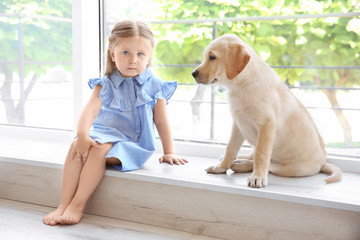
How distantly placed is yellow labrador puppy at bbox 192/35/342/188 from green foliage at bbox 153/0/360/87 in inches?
35.9

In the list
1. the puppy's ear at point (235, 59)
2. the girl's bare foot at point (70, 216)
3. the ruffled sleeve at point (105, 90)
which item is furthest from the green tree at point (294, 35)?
the girl's bare foot at point (70, 216)

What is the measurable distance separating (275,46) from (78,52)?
3.82 ft

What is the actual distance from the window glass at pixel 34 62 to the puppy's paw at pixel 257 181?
1.51 metres

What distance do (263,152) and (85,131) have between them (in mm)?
623

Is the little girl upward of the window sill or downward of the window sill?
upward

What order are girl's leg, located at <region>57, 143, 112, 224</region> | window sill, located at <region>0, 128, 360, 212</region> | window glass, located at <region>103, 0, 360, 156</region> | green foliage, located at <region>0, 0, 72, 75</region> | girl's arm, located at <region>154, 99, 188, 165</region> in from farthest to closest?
1. green foliage, located at <region>0, 0, 72, 75</region>
2. window glass, located at <region>103, 0, 360, 156</region>
3. girl's arm, located at <region>154, 99, 188, 165</region>
4. girl's leg, located at <region>57, 143, 112, 224</region>
5. window sill, located at <region>0, 128, 360, 212</region>

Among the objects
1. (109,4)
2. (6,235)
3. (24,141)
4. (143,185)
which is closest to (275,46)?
(109,4)

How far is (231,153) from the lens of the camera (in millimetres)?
1327

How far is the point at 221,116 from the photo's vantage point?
2676mm

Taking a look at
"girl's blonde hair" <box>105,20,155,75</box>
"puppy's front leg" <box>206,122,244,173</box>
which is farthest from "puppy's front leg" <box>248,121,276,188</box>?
"girl's blonde hair" <box>105,20,155,75</box>

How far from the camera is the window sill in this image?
1056 mm

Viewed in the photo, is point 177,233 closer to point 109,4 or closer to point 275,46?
point 109,4

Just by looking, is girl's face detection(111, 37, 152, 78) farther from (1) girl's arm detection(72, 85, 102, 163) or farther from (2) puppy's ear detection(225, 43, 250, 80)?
(2) puppy's ear detection(225, 43, 250, 80)

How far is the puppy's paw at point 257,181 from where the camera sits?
3.71ft
